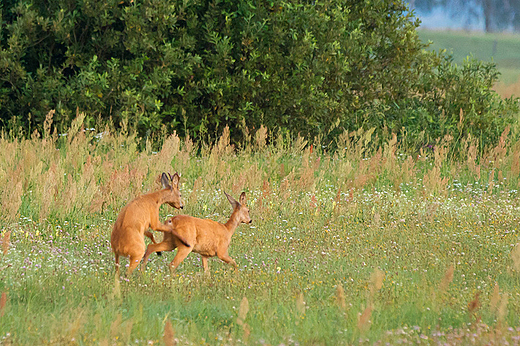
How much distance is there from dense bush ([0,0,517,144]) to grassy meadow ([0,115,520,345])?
4.62 feet

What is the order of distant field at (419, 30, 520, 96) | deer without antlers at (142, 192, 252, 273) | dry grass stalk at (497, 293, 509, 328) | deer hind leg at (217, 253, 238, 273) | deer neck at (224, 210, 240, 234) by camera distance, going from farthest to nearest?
distant field at (419, 30, 520, 96) → deer neck at (224, 210, 240, 234) → deer hind leg at (217, 253, 238, 273) → deer without antlers at (142, 192, 252, 273) → dry grass stalk at (497, 293, 509, 328)

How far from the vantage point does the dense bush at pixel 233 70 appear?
37.2ft

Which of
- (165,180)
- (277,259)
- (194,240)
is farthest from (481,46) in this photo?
(194,240)

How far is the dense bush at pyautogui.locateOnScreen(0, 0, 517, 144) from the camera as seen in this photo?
37.2 feet

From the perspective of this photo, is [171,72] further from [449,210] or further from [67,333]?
[67,333]

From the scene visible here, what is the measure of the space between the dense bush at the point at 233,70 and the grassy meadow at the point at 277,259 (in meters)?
1.41

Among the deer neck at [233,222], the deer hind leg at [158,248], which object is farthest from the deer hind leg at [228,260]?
the deer hind leg at [158,248]

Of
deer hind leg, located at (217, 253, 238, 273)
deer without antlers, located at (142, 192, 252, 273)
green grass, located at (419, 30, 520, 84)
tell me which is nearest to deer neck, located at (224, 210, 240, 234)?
deer without antlers, located at (142, 192, 252, 273)

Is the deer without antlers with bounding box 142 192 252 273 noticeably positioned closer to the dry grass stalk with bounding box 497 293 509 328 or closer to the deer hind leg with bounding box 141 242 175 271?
the deer hind leg with bounding box 141 242 175 271

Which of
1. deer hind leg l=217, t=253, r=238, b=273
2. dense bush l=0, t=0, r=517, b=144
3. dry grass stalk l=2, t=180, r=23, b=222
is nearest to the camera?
deer hind leg l=217, t=253, r=238, b=273

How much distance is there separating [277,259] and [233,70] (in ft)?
23.6

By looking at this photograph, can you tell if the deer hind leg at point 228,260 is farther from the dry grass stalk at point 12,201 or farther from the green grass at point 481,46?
the green grass at point 481,46

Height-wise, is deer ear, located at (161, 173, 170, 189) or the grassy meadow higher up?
deer ear, located at (161, 173, 170, 189)

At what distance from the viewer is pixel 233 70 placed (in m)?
12.6
